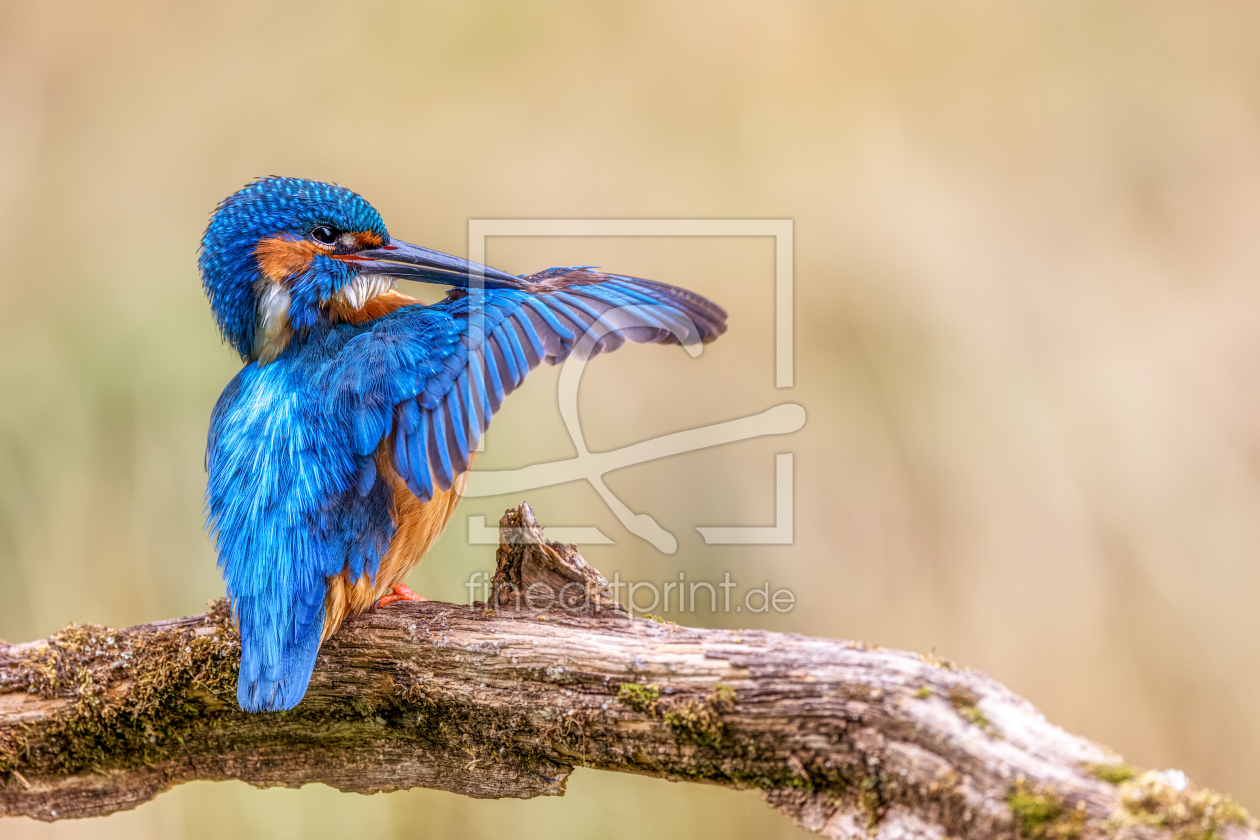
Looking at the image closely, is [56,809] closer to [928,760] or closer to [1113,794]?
[928,760]

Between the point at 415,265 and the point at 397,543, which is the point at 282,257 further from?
the point at 397,543

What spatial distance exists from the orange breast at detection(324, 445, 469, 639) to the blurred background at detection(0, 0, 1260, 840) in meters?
1.00

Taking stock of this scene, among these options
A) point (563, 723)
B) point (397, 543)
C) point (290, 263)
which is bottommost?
point (563, 723)

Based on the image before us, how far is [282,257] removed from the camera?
2055 millimetres

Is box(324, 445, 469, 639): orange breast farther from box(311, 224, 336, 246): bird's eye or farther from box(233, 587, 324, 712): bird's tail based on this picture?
box(311, 224, 336, 246): bird's eye

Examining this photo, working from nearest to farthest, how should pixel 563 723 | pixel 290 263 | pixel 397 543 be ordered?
pixel 563 723, pixel 397 543, pixel 290 263

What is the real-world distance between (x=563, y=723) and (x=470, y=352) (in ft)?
2.18

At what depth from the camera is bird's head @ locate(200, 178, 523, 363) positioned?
2020mm

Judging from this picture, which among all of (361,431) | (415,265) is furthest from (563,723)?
(415,265)

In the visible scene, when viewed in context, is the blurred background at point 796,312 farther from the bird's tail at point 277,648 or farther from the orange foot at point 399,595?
the bird's tail at point 277,648

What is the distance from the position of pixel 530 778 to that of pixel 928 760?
2.32 feet

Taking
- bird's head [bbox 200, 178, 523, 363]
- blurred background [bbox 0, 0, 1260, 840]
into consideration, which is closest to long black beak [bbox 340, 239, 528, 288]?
bird's head [bbox 200, 178, 523, 363]

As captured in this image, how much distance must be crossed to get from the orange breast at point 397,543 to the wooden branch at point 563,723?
2.0 inches

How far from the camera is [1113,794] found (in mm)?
1145
